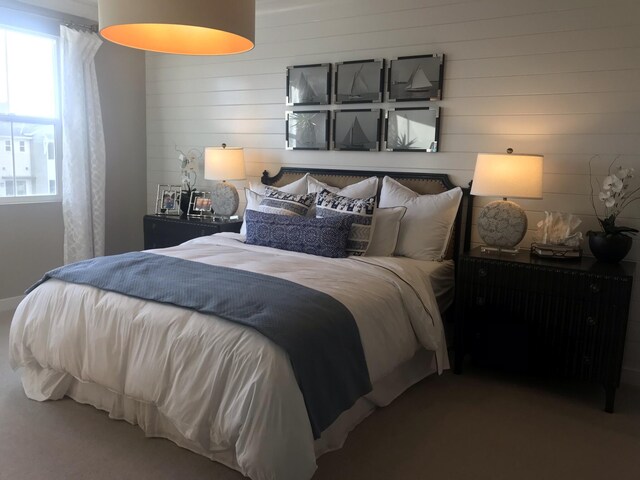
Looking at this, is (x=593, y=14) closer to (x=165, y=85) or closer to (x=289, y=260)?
(x=289, y=260)

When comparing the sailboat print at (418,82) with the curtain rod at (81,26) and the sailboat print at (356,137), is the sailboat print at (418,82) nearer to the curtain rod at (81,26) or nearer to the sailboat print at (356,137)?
the sailboat print at (356,137)

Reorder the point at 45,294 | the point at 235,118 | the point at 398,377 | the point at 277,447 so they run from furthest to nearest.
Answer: the point at 235,118 → the point at 398,377 → the point at 45,294 → the point at 277,447

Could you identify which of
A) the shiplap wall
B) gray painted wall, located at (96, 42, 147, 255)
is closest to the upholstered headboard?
the shiplap wall

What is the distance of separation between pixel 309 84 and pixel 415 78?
2.99ft

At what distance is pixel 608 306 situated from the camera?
9.02 ft

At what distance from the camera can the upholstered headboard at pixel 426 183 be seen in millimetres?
3607

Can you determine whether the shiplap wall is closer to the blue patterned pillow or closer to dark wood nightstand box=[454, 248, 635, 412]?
dark wood nightstand box=[454, 248, 635, 412]

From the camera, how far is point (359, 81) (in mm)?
3979

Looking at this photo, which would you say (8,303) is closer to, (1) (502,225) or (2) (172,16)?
(2) (172,16)

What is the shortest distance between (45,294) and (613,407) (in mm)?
3109

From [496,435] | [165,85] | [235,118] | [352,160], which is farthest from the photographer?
[165,85]

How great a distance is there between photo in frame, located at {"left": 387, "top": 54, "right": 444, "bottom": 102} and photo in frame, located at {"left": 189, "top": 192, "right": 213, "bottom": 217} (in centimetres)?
192

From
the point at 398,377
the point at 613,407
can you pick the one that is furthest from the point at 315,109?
the point at 613,407

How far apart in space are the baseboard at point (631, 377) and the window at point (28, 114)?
465cm
